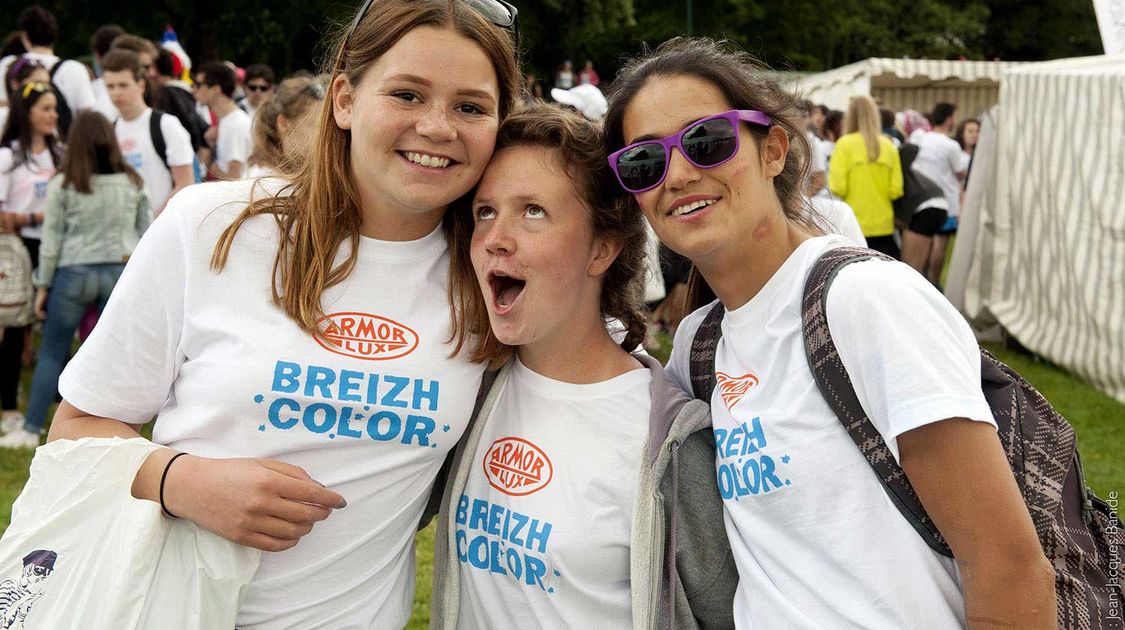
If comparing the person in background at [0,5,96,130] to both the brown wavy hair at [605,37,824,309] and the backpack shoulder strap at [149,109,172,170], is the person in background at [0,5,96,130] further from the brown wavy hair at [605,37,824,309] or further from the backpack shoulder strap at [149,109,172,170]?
the brown wavy hair at [605,37,824,309]

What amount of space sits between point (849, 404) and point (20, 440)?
6243 mm

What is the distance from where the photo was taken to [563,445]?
2.28 m

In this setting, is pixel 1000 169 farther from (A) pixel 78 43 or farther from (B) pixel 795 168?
(A) pixel 78 43

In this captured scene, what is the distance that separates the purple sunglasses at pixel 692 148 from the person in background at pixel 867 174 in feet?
26.6

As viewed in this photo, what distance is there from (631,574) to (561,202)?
2.67 feet

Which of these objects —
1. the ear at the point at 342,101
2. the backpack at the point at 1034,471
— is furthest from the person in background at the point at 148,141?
the backpack at the point at 1034,471

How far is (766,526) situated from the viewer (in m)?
2.00

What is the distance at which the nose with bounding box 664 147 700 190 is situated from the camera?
212 centimetres

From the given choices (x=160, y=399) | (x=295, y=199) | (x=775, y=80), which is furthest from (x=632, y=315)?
(x=160, y=399)

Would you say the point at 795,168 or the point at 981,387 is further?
the point at 795,168

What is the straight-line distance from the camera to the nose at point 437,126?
2145mm

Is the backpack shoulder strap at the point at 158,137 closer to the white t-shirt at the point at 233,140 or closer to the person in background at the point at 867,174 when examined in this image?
the white t-shirt at the point at 233,140

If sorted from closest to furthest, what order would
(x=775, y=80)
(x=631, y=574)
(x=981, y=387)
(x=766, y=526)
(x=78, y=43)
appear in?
(x=981, y=387) < (x=766, y=526) < (x=631, y=574) < (x=775, y=80) < (x=78, y=43)

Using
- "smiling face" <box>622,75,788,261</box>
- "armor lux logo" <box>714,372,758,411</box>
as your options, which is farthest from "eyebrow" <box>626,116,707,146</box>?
"armor lux logo" <box>714,372,758,411</box>
